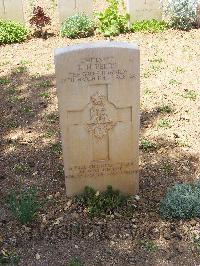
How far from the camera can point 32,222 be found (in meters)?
4.82

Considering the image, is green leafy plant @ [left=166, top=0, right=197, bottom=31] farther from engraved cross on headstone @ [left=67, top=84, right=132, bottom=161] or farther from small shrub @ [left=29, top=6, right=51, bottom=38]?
engraved cross on headstone @ [left=67, top=84, right=132, bottom=161]

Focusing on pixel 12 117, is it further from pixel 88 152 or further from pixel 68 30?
pixel 68 30

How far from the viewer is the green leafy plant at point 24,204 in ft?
15.4

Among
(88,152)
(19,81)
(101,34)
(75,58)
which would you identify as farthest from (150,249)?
(101,34)

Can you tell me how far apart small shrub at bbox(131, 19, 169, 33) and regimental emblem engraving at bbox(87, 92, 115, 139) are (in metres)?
5.23

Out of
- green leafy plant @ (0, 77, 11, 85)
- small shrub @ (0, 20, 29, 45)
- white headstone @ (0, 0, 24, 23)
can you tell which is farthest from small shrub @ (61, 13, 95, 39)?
green leafy plant @ (0, 77, 11, 85)

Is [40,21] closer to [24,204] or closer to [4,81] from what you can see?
[4,81]

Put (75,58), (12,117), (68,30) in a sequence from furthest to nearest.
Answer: (68,30) < (12,117) < (75,58)

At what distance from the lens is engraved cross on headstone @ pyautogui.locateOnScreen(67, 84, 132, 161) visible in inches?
178

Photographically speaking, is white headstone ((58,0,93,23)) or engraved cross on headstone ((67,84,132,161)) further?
white headstone ((58,0,93,23))

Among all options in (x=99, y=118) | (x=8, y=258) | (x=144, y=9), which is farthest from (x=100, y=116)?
(x=144, y=9)

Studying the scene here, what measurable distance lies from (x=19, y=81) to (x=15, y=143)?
198cm

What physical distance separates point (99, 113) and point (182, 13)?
5474 millimetres

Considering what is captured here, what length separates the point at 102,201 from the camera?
4941mm
